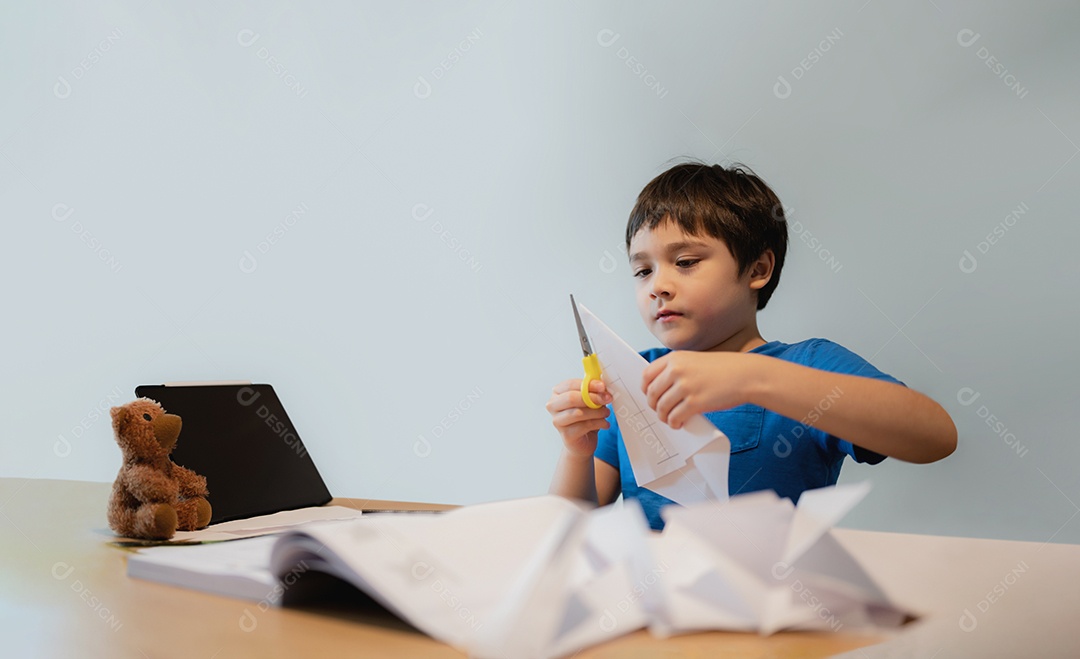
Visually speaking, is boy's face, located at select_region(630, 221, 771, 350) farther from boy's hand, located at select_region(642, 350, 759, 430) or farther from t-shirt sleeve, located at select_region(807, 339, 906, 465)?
boy's hand, located at select_region(642, 350, 759, 430)

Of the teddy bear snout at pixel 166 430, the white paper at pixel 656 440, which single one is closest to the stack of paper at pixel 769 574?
the white paper at pixel 656 440

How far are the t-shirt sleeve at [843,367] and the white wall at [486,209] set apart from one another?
0.40 m

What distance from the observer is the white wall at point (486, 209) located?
4.00ft

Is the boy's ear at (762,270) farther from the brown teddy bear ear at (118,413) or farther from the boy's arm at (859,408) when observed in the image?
the brown teddy bear ear at (118,413)

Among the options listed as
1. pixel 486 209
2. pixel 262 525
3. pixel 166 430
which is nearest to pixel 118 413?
pixel 166 430

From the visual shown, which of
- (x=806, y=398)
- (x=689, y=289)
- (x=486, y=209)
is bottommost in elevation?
(x=806, y=398)

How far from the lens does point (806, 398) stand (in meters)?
0.67

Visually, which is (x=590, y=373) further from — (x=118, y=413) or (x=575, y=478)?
(x=118, y=413)

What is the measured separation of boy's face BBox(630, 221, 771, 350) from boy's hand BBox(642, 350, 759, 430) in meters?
0.34

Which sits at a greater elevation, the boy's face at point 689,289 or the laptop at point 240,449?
the boy's face at point 689,289

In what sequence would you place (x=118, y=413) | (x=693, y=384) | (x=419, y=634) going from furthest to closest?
1. (x=118, y=413)
2. (x=693, y=384)
3. (x=419, y=634)

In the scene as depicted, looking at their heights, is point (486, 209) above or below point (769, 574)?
above

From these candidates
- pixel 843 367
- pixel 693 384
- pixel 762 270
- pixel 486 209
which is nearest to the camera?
pixel 693 384

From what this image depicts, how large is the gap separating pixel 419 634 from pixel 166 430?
0.49 metres
